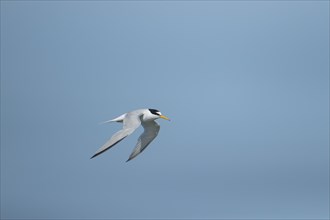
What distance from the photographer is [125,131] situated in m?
20.2

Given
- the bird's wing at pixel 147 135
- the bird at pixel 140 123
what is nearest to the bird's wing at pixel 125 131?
the bird at pixel 140 123

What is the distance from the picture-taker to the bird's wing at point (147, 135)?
24.3m

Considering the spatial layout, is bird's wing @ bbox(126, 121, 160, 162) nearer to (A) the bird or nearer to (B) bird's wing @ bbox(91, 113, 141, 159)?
(A) the bird

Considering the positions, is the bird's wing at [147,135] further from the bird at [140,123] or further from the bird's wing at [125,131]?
the bird's wing at [125,131]

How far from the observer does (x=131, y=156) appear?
77.7 ft

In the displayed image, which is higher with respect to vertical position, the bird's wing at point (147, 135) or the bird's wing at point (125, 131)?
the bird's wing at point (147, 135)

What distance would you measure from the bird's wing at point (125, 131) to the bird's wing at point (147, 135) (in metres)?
1.97

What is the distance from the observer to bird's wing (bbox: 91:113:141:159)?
18.4 m

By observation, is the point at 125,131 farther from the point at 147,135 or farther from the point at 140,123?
the point at 147,135

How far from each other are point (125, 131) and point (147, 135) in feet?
14.6

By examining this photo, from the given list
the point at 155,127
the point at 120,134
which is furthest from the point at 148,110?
the point at 120,134

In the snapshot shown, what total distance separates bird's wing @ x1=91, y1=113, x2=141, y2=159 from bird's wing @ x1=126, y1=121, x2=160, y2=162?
6.47 feet

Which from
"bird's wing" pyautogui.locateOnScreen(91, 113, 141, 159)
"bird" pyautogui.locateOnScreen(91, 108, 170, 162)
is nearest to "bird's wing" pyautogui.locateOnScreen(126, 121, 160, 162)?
"bird" pyautogui.locateOnScreen(91, 108, 170, 162)

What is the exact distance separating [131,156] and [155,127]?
5.91 feet
